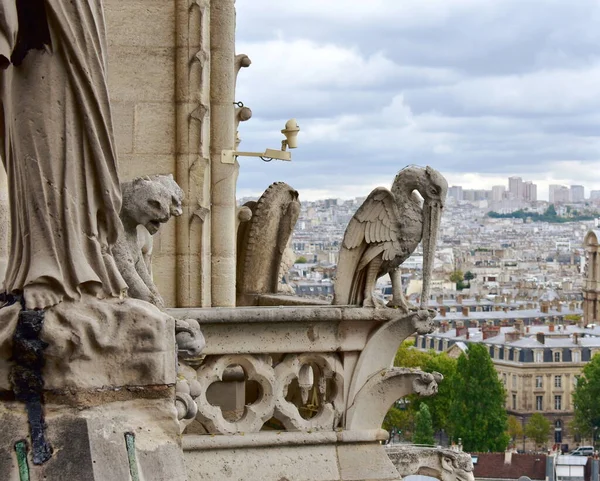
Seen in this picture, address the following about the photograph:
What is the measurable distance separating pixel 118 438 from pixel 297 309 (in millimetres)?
3110

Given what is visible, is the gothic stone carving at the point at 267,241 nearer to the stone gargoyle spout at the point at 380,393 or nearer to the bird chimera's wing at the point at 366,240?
the bird chimera's wing at the point at 366,240

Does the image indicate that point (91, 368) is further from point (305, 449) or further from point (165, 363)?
point (305, 449)

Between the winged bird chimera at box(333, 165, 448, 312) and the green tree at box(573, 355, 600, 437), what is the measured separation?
9832 cm

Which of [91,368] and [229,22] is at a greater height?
[229,22]

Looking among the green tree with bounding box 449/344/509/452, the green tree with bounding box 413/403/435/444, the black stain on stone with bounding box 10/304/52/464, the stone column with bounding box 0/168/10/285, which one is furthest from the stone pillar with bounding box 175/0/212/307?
the green tree with bounding box 449/344/509/452

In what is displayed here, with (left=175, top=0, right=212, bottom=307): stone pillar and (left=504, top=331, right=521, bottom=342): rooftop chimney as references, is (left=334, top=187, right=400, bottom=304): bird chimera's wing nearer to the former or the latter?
(left=175, top=0, right=212, bottom=307): stone pillar

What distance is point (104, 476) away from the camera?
→ 15.0ft

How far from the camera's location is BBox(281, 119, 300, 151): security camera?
11285mm

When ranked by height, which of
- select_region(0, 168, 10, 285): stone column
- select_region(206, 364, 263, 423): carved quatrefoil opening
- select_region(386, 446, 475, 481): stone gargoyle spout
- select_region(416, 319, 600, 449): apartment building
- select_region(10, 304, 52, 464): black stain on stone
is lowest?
select_region(416, 319, 600, 449): apartment building

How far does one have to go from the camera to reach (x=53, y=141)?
4.71 metres

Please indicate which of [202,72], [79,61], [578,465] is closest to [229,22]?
[202,72]

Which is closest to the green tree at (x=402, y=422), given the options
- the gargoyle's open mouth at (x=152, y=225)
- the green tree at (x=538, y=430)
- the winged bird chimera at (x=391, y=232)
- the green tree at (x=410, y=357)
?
the green tree at (x=410, y=357)

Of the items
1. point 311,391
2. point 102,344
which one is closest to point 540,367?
point 311,391

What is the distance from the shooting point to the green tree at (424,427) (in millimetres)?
93094
